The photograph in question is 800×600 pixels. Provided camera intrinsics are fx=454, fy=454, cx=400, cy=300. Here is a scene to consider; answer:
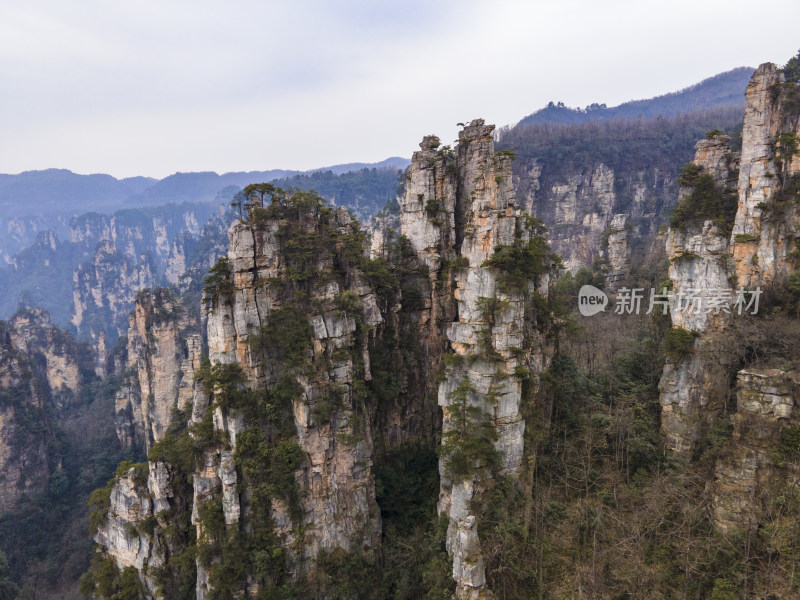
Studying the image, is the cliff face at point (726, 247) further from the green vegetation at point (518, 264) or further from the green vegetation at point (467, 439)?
the green vegetation at point (467, 439)

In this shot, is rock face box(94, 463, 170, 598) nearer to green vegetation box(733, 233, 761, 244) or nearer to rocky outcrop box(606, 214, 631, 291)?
green vegetation box(733, 233, 761, 244)

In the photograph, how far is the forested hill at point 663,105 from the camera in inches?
5536

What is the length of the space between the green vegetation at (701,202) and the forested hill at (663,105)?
12988 centimetres

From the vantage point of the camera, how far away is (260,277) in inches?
→ 864

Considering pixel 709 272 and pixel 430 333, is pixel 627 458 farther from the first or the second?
pixel 430 333

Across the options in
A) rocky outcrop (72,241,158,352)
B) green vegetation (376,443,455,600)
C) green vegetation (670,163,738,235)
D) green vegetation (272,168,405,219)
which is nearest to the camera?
green vegetation (376,443,455,600)

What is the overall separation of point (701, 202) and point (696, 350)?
811 cm

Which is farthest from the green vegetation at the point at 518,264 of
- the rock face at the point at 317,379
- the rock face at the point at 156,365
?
the rock face at the point at 156,365

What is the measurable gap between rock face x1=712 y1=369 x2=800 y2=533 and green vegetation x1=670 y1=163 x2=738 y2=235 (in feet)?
29.1

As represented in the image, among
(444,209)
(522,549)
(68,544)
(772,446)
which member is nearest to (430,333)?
(444,209)

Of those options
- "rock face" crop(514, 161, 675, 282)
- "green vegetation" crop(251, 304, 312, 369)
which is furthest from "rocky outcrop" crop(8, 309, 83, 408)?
"rock face" crop(514, 161, 675, 282)

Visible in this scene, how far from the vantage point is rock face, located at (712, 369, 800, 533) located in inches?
631

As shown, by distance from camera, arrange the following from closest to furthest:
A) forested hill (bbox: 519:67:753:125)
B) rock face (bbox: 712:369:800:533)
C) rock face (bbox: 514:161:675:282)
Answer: rock face (bbox: 712:369:800:533) → rock face (bbox: 514:161:675:282) → forested hill (bbox: 519:67:753:125)

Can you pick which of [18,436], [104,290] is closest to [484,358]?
[18,436]
